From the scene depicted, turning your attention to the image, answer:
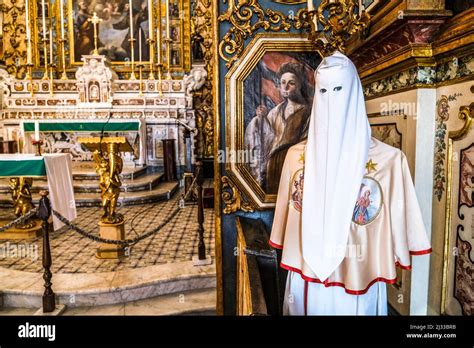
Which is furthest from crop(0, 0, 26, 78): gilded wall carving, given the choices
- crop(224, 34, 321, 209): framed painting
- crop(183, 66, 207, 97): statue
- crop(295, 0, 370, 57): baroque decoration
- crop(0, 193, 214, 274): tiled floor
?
crop(295, 0, 370, 57): baroque decoration

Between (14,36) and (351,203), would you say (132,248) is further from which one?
(14,36)

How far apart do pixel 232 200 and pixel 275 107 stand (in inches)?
31.1

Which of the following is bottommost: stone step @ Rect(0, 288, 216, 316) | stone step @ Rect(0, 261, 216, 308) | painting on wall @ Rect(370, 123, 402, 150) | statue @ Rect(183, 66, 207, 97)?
stone step @ Rect(0, 288, 216, 316)

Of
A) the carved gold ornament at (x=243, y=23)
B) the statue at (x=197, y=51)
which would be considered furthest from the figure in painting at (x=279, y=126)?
the statue at (x=197, y=51)

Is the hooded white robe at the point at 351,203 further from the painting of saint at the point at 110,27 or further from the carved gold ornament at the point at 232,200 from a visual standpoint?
the painting of saint at the point at 110,27

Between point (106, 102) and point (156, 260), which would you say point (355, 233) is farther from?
point (106, 102)

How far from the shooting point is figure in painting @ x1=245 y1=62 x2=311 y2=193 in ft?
9.23

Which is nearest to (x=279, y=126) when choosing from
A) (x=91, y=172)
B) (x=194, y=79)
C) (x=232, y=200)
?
(x=232, y=200)

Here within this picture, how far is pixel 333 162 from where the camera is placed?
1837 mm

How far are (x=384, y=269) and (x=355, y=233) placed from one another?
0.22 m

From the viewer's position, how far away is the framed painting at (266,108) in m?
2.78

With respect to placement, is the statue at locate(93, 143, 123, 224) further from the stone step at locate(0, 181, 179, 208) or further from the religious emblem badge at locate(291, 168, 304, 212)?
the religious emblem badge at locate(291, 168, 304, 212)

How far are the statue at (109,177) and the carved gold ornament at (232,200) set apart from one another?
225cm
